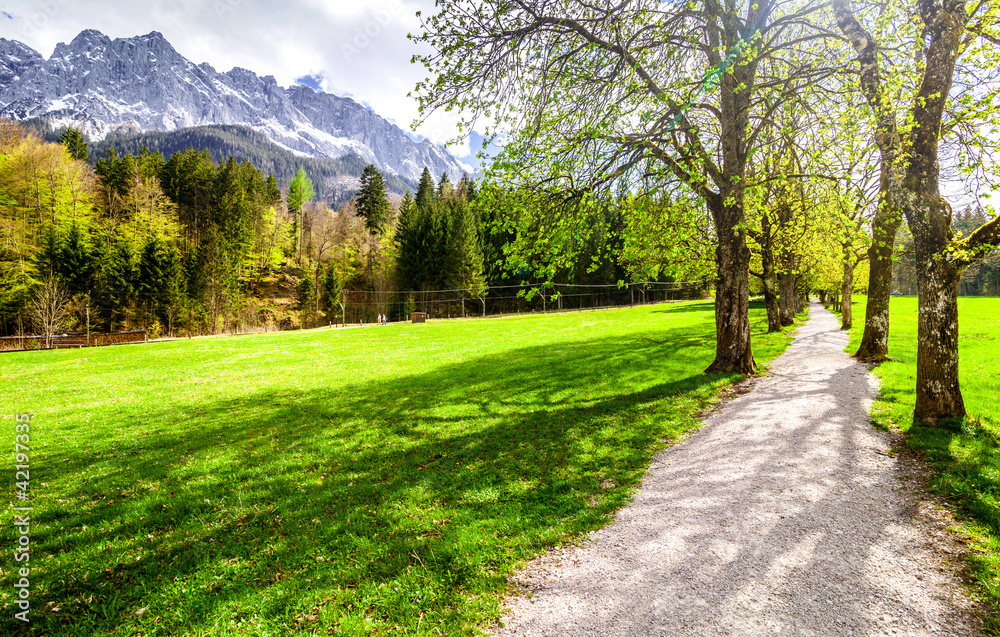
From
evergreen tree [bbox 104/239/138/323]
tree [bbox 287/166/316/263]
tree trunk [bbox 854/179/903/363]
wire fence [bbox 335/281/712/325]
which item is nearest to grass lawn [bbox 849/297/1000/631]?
tree trunk [bbox 854/179/903/363]

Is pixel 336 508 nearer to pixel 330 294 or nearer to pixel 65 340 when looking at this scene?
pixel 65 340

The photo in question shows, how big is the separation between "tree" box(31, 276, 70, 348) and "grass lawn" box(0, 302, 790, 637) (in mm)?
30222

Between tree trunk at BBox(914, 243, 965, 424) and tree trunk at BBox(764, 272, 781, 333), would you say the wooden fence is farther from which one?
tree trunk at BBox(764, 272, 781, 333)

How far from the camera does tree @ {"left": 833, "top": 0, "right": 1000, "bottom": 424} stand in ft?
22.3

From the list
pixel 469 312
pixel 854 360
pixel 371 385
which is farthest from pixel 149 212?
pixel 854 360

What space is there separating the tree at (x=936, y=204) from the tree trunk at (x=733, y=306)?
455 cm

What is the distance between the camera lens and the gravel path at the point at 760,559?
11.2 ft

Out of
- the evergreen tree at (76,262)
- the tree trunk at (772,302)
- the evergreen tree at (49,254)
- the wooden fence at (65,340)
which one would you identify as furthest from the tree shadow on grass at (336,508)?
the evergreen tree at (76,262)

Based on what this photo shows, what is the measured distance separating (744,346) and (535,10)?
1140 centimetres

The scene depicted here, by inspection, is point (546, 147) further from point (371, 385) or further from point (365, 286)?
point (365, 286)

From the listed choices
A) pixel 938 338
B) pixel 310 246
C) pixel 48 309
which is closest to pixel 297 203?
pixel 310 246

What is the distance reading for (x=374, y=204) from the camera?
78.3 metres

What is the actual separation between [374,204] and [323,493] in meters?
80.0

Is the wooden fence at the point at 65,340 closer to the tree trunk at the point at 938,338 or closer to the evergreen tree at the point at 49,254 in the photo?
the evergreen tree at the point at 49,254
